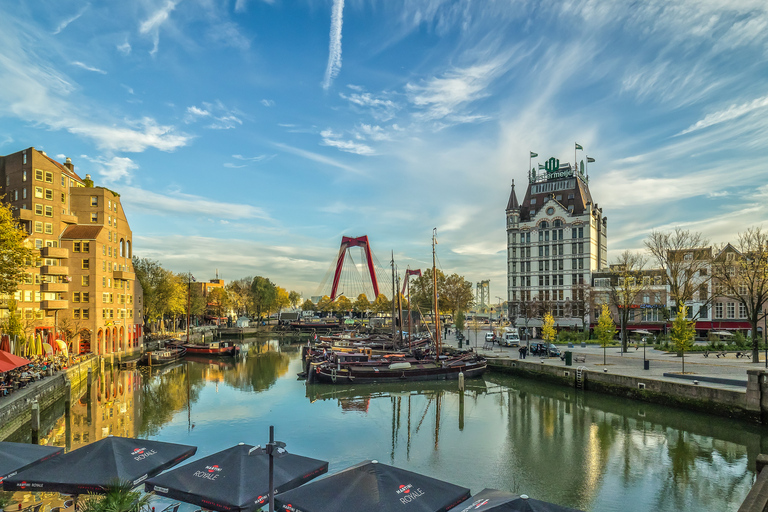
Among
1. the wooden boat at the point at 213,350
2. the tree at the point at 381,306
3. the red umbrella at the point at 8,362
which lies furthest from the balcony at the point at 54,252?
the tree at the point at 381,306

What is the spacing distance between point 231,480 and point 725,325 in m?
70.9

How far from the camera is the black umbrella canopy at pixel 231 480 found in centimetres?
905

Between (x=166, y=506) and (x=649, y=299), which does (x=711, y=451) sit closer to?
(x=166, y=506)

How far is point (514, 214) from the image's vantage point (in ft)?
269

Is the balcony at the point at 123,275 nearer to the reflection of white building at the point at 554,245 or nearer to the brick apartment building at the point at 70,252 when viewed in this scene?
the brick apartment building at the point at 70,252

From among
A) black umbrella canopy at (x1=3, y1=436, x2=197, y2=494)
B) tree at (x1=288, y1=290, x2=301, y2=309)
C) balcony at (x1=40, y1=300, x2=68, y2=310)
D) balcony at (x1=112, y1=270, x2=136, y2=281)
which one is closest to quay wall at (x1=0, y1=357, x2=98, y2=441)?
balcony at (x1=40, y1=300, x2=68, y2=310)

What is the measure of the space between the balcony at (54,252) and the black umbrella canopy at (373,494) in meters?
48.5

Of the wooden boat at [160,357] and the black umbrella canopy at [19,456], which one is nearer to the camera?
the black umbrella canopy at [19,456]

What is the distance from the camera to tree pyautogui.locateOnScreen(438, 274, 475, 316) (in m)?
91.8

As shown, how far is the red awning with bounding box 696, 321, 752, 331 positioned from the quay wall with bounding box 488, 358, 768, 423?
1443 inches

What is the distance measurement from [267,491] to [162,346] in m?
63.9

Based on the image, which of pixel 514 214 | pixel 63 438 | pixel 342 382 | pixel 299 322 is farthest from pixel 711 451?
pixel 299 322

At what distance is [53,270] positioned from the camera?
1807 inches

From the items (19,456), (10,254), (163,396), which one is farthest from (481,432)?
(10,254)
